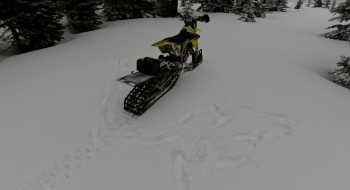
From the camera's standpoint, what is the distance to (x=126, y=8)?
13.3 m

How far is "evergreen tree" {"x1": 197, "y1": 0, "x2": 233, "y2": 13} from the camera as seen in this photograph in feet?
57.4

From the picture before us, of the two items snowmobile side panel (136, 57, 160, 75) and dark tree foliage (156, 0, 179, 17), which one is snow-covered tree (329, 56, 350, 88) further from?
dark tree foliage (156, 0, 179, 17)

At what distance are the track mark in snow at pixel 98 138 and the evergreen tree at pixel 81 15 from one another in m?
7.71

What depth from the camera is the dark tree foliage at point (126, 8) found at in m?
12.8

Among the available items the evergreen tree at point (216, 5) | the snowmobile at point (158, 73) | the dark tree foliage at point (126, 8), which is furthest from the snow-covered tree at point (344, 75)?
the evergreen tree at point (216, 5)

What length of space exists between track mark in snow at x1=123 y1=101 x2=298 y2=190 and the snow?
0.06 feet

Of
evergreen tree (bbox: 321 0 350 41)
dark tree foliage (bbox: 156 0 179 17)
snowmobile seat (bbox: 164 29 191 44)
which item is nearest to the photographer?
snowmobile seat (bbox: 164 29 191 44)

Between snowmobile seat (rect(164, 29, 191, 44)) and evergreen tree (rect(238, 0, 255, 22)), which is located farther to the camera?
evergreen tree (rect(238, 0, 255, 22))

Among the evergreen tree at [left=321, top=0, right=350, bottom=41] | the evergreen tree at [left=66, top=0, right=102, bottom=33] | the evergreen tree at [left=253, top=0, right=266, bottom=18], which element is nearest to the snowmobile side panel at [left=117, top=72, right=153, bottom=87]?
the evergreen tree at [left=66, top=0, right=102, bottom=33]

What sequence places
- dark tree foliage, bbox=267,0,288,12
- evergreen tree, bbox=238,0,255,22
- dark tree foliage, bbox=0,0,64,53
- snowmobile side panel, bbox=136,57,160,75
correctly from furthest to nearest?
dark tree foliage, bbox=267,0,288,12, evergreen tree, bbox=238,0,255,22, dark tree foliage, bbox=0,0,64,53, snowmobile side panel, bbox=136,57,160,75

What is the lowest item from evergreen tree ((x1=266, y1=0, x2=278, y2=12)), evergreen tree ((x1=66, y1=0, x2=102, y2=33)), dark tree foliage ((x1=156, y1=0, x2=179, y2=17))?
evergreen tree ((x1=66, y1=0, x2=102, y2=33))

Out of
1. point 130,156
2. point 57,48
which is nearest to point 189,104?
point 130,156

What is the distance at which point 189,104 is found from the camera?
421 cm

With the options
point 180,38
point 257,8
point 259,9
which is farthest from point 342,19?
point 180,38
